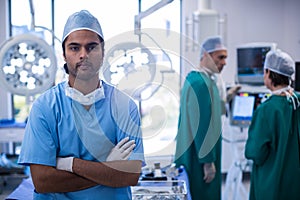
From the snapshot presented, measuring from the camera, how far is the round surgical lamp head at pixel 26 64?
182cm

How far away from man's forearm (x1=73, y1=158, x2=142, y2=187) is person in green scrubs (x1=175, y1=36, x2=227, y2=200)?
2.22 ft

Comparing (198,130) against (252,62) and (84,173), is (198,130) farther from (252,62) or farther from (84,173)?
(252,62)

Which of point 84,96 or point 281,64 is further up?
point 281,64

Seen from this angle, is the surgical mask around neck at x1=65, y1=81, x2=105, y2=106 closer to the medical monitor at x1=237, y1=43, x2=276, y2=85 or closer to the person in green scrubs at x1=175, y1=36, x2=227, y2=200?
the person in green scrubs at x1=175, y1=36, x2=227, y2=200

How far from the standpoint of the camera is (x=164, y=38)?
1.29m

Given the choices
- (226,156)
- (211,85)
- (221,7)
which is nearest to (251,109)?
(211,85)

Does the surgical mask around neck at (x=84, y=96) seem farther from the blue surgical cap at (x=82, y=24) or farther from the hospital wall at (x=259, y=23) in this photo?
the hospital wall at (x=259, y=23)

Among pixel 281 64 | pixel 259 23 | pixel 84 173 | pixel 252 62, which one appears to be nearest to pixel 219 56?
pixel 281 64

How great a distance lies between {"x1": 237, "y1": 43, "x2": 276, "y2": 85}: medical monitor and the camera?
3.03 meters

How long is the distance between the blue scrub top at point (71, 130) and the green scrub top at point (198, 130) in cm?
67

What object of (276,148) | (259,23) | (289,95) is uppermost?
(259,23)

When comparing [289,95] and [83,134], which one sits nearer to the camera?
[83,134]

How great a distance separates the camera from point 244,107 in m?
3.01

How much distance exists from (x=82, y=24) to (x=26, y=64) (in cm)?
63
